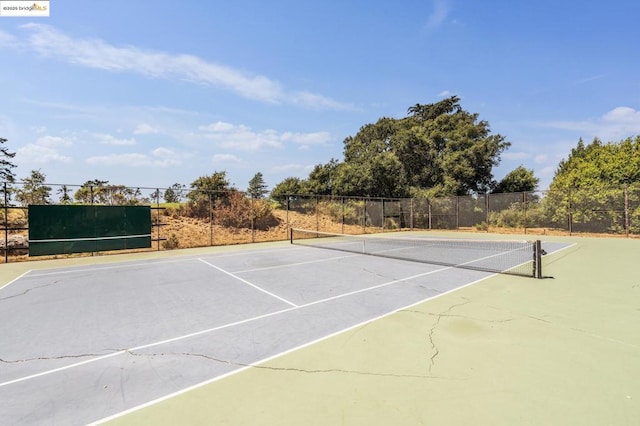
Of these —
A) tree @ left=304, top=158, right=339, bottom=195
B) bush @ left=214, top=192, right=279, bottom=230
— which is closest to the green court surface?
bush @ left=214, top=192, right=279, bottom=230

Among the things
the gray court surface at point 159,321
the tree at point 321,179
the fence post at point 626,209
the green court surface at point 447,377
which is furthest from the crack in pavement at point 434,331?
the tree at point 321,179

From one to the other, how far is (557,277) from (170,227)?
18050mm

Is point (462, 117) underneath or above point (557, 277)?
above

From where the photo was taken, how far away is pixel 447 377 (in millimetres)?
3283

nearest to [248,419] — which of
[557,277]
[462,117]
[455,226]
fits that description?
[557,277]

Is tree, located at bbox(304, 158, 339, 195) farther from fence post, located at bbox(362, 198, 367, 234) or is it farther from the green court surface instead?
the green court surface

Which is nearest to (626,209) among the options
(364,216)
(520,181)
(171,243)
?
(520,181)

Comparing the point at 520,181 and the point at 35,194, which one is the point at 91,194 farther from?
the point at 520,181

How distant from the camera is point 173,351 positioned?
4.05m

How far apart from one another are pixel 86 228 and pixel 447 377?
15541 millimetres

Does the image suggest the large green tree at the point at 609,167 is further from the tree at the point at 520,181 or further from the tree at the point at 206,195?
the tree at the point at 206,195

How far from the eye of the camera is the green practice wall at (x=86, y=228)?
12562mm

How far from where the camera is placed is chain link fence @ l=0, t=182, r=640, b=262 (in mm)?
13845

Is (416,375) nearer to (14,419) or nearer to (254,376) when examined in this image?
(254,376)
